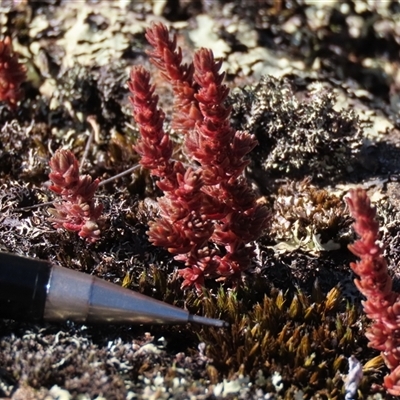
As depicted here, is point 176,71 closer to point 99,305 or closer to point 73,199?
point 73,199

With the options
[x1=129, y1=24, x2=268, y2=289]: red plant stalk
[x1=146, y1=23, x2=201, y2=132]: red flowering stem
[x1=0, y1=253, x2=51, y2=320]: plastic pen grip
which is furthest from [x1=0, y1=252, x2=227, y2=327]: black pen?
[x1=146, y1=23, x2=201, y2=132]: red flowering stem

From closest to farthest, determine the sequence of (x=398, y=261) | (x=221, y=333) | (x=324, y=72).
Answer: (x=221, y=333) < (x=398, y=261) < (x=324, y=72)

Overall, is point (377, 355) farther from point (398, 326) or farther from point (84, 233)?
point (84, 233)

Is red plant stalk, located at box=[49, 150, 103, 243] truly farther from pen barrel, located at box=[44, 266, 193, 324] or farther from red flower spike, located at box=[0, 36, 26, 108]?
red flower spike, located at box=[0, 36, 26, 108]

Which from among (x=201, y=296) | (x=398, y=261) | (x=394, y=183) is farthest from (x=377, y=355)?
(x=394, y=183)

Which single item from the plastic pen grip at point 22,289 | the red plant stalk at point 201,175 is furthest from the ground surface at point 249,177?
the red plant stalk at point 201,175

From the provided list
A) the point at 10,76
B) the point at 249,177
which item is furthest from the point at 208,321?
the point at 10,76

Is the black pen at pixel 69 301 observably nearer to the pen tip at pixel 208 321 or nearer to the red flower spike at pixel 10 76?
the pen tip at pixel 208 321
